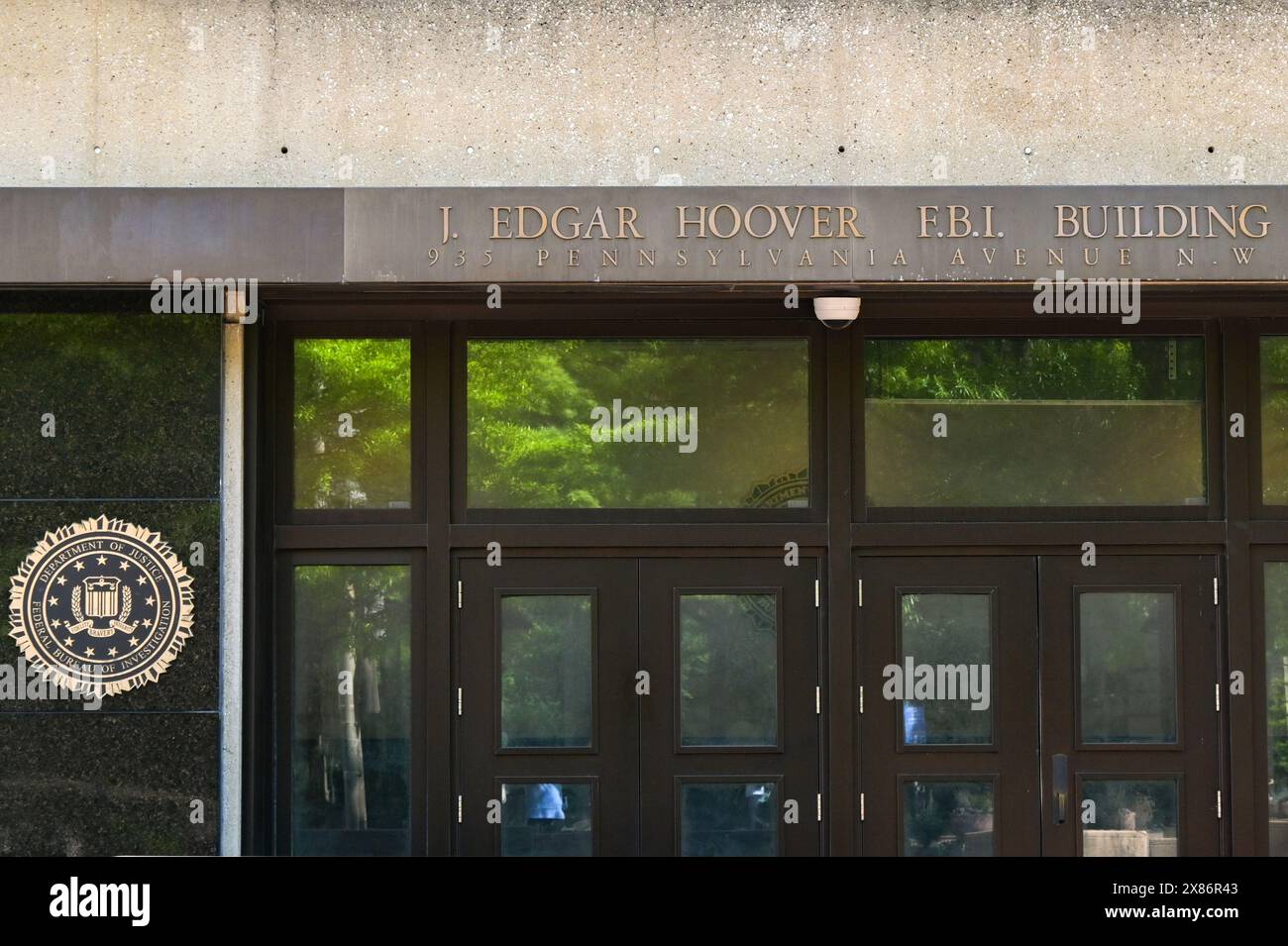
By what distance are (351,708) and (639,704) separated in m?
1.53

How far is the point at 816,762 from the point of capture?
7398mm

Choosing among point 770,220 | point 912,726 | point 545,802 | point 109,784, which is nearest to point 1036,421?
point 912,726

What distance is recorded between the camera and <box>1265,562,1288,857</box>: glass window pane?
7.37 m

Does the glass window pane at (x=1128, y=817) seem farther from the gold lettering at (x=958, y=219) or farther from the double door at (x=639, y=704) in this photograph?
the gold lettering at (x=958, y=219)

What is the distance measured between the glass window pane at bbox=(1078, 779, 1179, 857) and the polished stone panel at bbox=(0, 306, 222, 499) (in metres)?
4.88

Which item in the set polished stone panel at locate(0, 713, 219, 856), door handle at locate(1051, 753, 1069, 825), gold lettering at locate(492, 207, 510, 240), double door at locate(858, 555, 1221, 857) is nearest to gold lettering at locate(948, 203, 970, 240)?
double door at locate(858, 555, 1221, 857)

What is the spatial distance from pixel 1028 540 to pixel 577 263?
287 centimetres

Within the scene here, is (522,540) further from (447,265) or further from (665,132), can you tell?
(665,132)

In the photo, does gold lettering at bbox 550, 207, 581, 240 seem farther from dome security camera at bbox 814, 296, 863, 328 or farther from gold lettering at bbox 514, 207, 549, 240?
dome security camera at bbox 814, 296, 863, 328

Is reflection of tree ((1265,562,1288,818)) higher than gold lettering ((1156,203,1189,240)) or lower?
lower

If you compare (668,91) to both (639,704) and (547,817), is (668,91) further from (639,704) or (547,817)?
(547,817)

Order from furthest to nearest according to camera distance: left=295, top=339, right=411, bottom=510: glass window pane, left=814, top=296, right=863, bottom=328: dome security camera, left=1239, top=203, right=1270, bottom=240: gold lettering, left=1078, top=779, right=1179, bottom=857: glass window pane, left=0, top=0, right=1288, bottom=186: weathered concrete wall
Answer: left=295, top=339, right=411, bottom=510: glass window pane → left=1078, top=779, right=1179, bottom=857: glass window pane → left=814, top=296, right=863, bottom=328: dome security camera → left=0, top=0, right=1288, bottom=186: weathered concrete wall → left=1239, top=203, right=1270, bottom=240: gold lettering

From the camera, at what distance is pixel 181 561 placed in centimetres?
707

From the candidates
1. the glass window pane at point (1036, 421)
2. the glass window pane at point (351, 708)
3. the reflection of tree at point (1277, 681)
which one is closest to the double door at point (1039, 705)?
the reflection of tree at point (1277, 681)
